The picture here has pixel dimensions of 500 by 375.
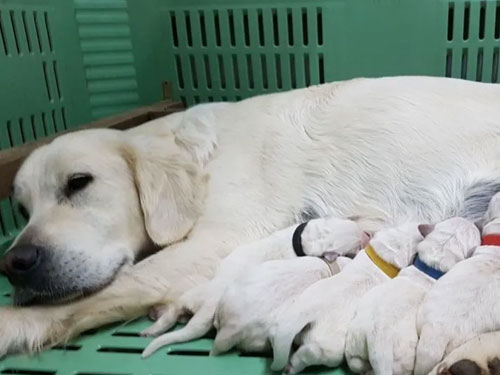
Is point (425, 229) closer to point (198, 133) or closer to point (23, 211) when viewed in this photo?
point (198, 133)

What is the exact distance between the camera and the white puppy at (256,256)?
3.57 feet

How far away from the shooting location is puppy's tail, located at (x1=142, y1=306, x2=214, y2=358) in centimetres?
108

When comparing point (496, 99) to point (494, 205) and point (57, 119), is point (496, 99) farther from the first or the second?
point (57, 119)

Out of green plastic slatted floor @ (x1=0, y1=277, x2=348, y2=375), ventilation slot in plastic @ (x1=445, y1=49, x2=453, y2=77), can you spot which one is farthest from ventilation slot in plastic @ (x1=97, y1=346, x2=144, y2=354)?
ventilation slot in plastic @ (x1=445, y1=49, x2=453, y2=77)

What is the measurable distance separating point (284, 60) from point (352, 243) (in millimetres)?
938

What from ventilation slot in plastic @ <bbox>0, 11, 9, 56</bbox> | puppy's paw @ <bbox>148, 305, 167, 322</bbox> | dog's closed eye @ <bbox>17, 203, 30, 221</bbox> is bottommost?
puppy's paw @ <bbox>148, 305, 167, 322</bbox>

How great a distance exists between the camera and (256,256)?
1.20 m

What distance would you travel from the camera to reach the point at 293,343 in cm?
98

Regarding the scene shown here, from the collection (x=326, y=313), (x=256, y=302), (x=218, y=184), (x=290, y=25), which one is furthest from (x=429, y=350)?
(x=290, y=25)

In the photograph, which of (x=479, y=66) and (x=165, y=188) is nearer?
(x=165, y=188)

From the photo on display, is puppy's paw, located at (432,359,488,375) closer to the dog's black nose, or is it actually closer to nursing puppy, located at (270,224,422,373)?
nursing puppy, located at (270,224,422,373)

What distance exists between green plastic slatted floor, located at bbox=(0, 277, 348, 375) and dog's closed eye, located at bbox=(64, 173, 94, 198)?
0.31 meters

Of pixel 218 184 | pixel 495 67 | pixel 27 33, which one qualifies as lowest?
pixel 218 184

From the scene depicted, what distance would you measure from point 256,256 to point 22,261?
462mm
